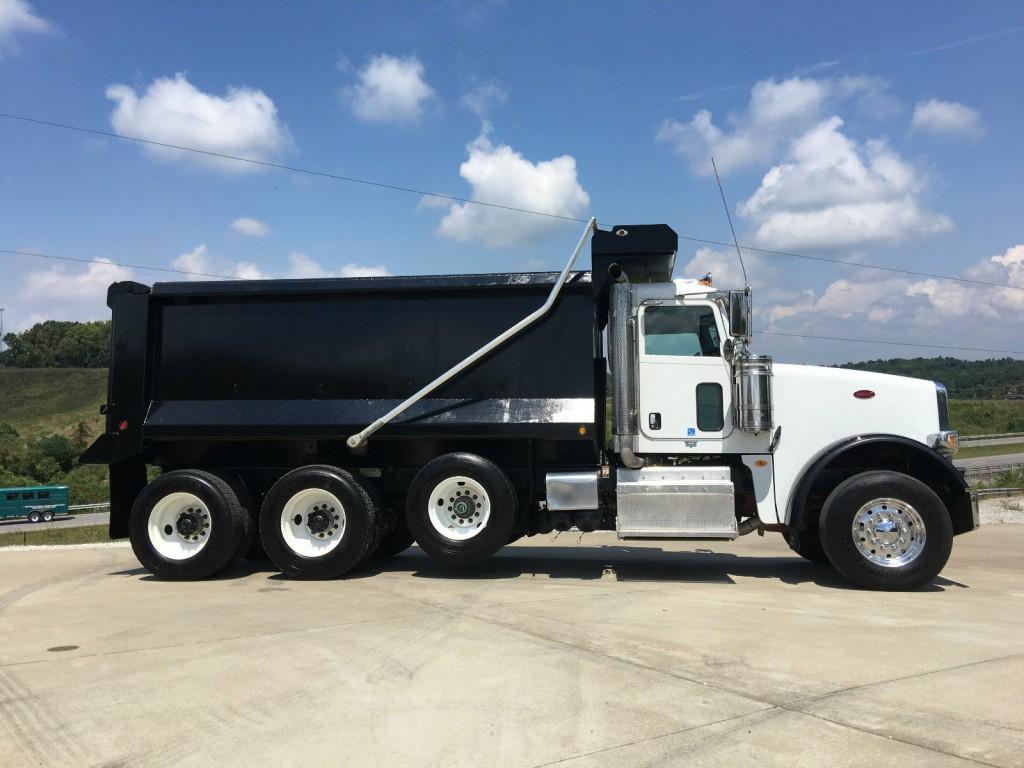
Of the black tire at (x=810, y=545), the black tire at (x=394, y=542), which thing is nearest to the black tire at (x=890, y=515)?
the black tire at (x=810, y=545)

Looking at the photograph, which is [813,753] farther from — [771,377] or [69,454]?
[69,454]

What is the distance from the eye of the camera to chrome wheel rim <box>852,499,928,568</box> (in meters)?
7.34

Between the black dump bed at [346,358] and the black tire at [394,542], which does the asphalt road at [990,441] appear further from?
the black dump bed at [346,358]

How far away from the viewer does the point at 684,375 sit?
8.08 metres

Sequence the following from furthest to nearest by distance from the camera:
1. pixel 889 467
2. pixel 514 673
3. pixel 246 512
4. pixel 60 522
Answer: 1. pixel 60 522
2. pixel 246 512
3. pixel 889 467
4. pixel 514 673

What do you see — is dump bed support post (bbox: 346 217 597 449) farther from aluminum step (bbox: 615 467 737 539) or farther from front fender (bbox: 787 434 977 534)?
front fender (bbox: 787 434 977 534)

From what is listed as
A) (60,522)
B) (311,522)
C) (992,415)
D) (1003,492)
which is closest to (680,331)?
(311,522)

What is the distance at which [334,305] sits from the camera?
8555 millimetres

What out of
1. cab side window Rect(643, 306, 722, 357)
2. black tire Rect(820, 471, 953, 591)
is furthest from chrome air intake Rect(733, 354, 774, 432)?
black tire Rect(820, 471, 953, 591)

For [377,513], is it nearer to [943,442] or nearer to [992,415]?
[943,442]

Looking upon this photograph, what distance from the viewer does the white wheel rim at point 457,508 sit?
26.1ft

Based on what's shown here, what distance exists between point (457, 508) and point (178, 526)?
10.3ft

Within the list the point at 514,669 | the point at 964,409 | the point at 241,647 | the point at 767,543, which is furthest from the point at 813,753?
the point at 964,409

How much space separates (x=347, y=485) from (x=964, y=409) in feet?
265
